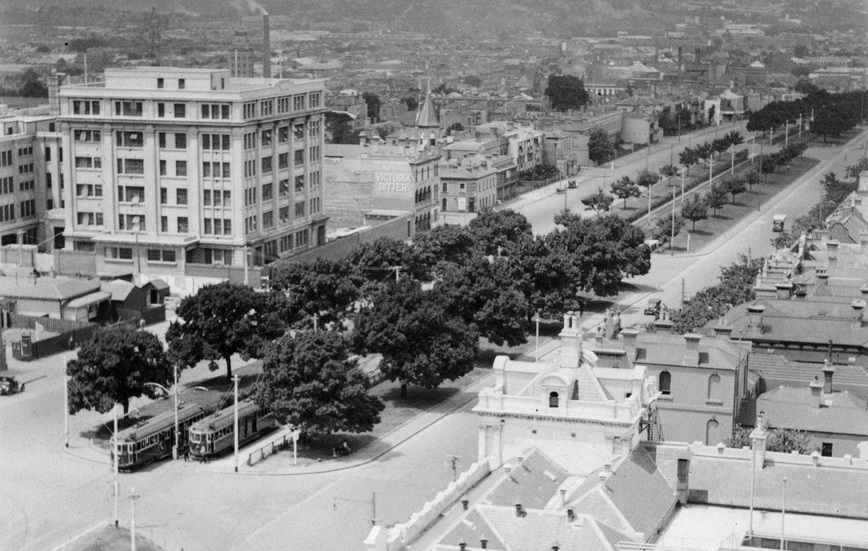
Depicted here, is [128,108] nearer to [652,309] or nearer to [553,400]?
[652,309]

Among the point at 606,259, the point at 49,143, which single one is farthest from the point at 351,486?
the point at 49,143

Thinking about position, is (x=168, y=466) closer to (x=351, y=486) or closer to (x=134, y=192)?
(x=351, y=486)

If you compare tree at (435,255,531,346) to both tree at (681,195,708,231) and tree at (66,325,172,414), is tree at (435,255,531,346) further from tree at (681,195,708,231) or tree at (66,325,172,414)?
tree at (681,195,708,231)

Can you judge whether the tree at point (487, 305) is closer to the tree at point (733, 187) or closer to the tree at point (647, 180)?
the tree at point (733, 187)

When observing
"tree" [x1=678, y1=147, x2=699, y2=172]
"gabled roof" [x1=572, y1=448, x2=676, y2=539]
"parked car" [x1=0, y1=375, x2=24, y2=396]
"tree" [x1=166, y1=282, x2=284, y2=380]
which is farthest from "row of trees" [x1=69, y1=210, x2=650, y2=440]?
"tree" [x1=678, y1=147, x2=699, y2=172]

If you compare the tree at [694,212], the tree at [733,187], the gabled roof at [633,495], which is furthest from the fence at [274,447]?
the tree at [733,187]
